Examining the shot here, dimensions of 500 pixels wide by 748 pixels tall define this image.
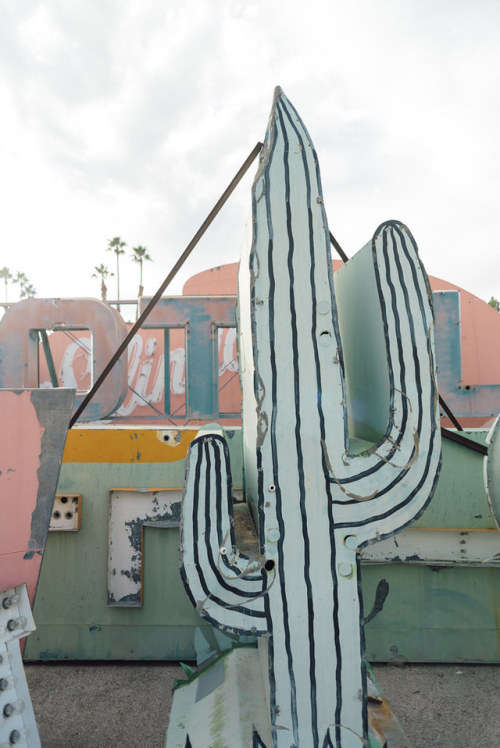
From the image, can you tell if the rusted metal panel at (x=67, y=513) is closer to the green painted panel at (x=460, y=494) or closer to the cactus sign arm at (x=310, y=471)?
the cactus sign arm at (x=310, y=471)

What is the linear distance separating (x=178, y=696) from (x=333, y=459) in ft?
5.53

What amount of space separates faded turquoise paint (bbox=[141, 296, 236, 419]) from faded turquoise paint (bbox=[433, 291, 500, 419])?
10.4 ft

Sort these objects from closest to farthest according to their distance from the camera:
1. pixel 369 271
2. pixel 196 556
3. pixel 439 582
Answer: pixel 196 556 → pixel 369 271 → pixel 439 582

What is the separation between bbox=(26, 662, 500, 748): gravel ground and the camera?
2.40m

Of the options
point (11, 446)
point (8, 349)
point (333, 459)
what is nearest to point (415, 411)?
point (333, 459)

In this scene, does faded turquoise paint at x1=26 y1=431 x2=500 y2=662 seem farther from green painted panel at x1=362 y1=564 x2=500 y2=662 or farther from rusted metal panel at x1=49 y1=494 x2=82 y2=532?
rusted metal panel at x1=49 y1=494 x2=82 y2=532

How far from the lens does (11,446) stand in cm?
192

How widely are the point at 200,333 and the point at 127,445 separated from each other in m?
2.97

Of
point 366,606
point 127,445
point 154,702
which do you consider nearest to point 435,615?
point 366,606

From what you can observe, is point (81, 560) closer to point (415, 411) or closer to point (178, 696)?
point (178, 696)

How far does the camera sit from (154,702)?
8.81ft

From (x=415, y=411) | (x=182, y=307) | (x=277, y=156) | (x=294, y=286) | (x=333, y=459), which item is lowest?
(x=333, y=459)

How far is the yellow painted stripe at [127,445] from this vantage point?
325 centimetres

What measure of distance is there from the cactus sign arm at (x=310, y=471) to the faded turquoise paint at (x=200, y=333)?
4312mm
